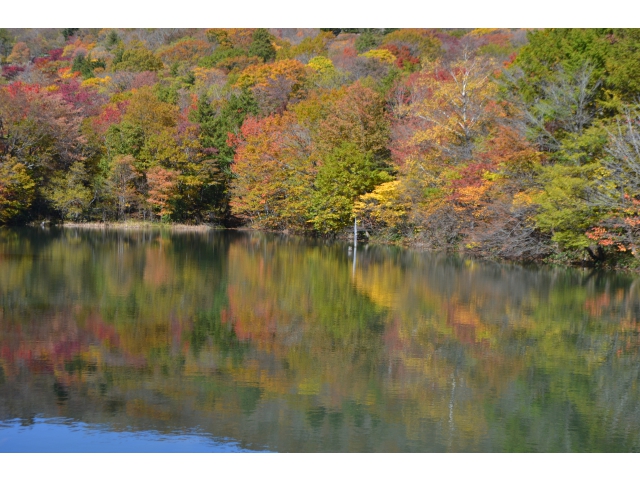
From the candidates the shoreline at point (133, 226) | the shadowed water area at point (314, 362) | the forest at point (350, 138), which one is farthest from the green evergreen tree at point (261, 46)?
the shadowed water area at point (314, 362)

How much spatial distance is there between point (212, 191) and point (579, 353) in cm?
3508

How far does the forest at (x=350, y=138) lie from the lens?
21.1 meters

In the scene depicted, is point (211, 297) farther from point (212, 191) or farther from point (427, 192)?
point (212, 191)

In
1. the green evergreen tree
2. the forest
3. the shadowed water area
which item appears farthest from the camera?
the green evergreen tree

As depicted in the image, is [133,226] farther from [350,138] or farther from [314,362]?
[314,362]

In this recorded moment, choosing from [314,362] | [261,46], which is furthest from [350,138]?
[261,46]

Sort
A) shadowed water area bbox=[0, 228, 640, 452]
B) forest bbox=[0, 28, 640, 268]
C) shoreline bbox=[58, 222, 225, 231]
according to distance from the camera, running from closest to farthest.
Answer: shadowed water area bbox=[0, 228, 640, 452], forest bbox=[0, 28, 640, 268], shoreline bbox=[58, 222, 225, 231]

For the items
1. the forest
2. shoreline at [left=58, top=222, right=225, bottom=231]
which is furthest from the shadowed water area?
shoreline at [left=58, top=222, right=225, bottom=231]

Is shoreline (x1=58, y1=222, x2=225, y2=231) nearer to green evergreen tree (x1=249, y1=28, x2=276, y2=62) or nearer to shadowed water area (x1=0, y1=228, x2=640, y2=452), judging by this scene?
shadowed water area (x1=0, y1=228, x2=640, y2=452)

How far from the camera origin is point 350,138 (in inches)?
1326

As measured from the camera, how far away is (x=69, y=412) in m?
7.02

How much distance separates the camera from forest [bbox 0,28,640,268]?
21094 millimetres

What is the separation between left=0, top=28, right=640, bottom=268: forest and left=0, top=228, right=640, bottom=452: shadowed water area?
4.61 meters

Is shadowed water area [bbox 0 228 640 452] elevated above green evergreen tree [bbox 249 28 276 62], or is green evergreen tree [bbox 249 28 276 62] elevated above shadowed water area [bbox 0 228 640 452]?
green evergreen tree [bbox 249 28 276 62]
